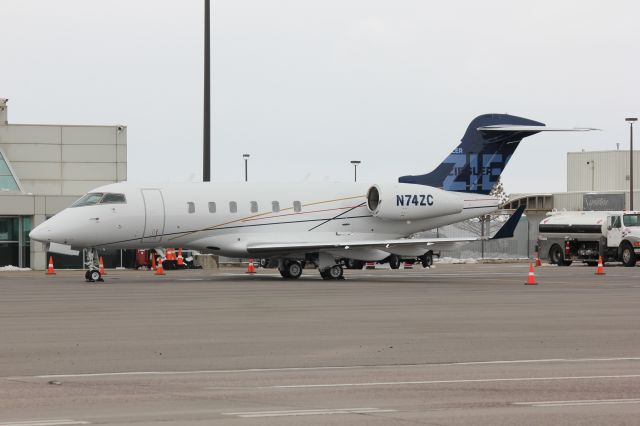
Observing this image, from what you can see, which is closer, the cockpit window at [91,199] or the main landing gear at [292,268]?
the cockpit window at [91,199]

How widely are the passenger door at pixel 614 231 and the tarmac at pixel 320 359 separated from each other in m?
25.5

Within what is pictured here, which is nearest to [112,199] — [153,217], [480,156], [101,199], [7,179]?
[101,199]

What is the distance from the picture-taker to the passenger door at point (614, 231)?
5291 centimetres

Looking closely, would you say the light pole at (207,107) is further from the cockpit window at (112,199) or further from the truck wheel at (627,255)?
the truck wheel at (627,255)

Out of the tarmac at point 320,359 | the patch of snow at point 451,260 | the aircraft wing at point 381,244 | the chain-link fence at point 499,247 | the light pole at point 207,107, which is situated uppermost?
the light pole at point 207,107

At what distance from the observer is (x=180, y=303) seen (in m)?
25.5

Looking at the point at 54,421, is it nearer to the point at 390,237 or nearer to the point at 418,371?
the point at 418,371

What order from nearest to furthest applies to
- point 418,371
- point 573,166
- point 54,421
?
point 54,421, point 418,371, point 573,166

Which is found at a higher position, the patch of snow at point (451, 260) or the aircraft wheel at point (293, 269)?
the aircraft wheel at point (293, 269)

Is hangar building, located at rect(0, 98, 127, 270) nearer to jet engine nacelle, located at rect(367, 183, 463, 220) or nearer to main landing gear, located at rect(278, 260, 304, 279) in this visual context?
main landing gear, located at rect(278, 260, 304, 279)

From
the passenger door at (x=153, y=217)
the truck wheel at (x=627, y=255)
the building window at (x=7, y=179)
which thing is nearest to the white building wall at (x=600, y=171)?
the truck wheel at (x=627, y=255)

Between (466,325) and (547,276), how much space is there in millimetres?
22195

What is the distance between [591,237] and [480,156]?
14.2m

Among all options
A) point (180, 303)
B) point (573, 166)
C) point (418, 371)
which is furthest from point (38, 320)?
point (573, 166)
